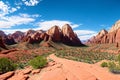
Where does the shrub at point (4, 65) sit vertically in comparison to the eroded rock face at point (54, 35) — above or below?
below

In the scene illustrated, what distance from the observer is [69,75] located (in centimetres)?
2012

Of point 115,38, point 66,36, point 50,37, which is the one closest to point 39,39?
point 50,37

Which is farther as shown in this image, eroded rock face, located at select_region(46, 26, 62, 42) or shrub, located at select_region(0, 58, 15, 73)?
eroded rock face, located at select_region(46, 26, 62, 42)

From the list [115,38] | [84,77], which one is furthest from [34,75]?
[115,38]

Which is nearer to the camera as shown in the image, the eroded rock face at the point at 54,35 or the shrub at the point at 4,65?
the shrub at the point at 4,65

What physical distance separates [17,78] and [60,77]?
4930 mm

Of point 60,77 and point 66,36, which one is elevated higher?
point 66,36

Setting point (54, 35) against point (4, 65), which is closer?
point (4, 65)

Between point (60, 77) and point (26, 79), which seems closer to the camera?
point (60, 77)

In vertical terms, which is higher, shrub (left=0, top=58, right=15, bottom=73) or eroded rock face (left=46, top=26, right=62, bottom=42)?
eroded rock face (left=46, top=26, right=62, bottom=42)

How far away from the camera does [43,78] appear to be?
20.3 metres

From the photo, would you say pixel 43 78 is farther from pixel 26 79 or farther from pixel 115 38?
pixel 115 38

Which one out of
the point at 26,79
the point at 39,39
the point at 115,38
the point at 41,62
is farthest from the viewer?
the point at 115,38

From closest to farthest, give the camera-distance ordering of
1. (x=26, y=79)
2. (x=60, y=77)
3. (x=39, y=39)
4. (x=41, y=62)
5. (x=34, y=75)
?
1. (x=60, y=77)
2. (x=26, y=79)
3. (x=34, y=75)
4. (x=41, y=62)
5. (x=39, y=39)
